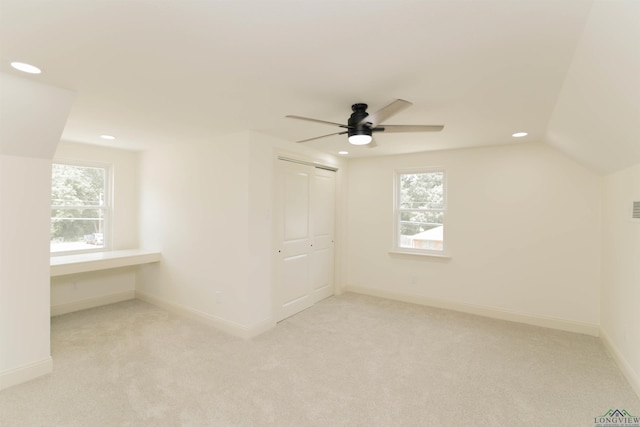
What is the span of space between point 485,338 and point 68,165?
19.4ft

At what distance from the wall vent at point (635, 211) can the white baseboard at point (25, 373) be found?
5211 millimetres

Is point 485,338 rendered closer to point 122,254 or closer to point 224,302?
point 224,302

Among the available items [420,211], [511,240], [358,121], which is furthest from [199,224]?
[511,240]

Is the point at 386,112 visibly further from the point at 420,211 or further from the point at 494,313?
the point at 494,313

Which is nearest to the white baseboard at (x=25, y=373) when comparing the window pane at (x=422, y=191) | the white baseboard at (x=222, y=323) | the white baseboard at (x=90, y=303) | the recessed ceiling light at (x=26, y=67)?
the white baseboard at (x=222, y=323)

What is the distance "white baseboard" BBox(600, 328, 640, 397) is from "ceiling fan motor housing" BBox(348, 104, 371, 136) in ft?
9.62

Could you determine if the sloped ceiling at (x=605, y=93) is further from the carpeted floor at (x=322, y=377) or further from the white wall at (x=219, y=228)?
the white wall at (x=219, y=228)

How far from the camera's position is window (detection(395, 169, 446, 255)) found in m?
4.58

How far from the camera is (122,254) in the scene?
165 inches

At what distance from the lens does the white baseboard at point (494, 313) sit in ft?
11.8

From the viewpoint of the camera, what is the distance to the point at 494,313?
4.06 metres

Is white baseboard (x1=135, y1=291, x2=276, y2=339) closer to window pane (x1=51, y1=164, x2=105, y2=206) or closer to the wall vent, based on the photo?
window pane (x1=51, y1=164, x2=105, y2=206)

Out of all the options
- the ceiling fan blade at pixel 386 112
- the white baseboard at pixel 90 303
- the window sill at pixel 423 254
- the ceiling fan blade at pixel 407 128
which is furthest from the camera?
the window sill at pixel 423 254

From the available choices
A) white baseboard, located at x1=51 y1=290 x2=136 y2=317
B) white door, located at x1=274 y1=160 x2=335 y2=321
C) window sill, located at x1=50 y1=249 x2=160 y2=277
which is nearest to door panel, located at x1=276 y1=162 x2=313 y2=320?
white door, located at x1=274 y1=160 x2=335 y2=321
